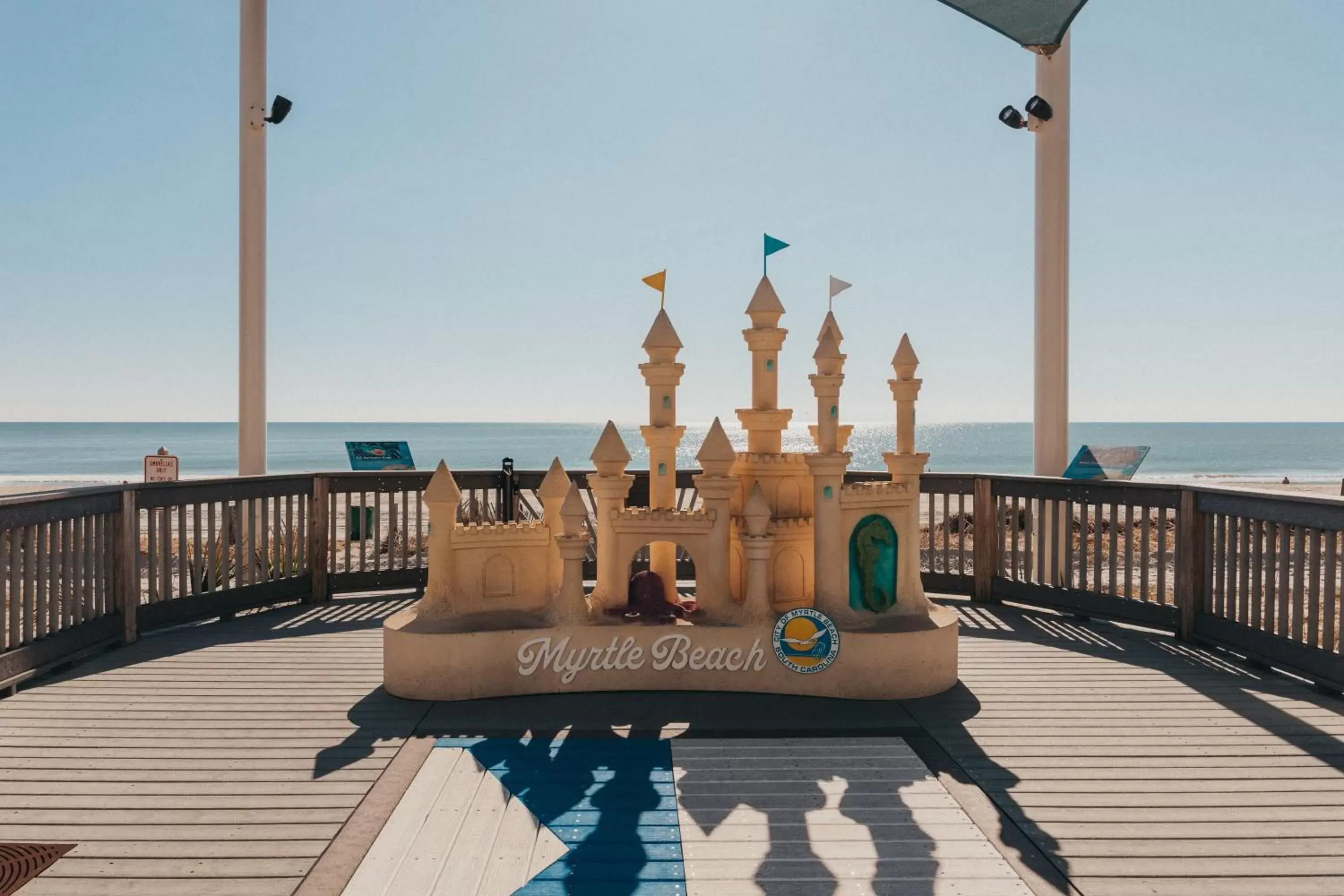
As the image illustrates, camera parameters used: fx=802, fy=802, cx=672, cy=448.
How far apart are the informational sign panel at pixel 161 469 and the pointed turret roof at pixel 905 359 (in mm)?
5822

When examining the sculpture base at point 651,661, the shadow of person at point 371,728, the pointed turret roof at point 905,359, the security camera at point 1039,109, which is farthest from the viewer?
the security camera at point 1039,109

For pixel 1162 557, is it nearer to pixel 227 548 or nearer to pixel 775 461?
pixel 775 461

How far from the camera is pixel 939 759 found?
12.8 feet

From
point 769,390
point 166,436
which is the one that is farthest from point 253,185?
point 166,436

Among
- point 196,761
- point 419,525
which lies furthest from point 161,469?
point 196,761

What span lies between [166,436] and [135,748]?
112 meters

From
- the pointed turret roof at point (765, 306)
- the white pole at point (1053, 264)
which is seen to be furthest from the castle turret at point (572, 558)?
the white pole at point (1053, 264)

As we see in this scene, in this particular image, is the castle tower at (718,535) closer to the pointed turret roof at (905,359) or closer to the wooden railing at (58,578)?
the pointed turret roof at (905,359)

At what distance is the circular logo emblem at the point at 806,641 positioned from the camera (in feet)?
15.8

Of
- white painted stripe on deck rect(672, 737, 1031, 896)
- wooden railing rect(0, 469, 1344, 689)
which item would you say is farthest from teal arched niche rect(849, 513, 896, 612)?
wooden railing rect(0, 469, 1344, 689)

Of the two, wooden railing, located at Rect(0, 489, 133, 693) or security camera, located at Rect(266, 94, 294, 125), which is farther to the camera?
security camera, located at Rect(266, 94, 294, 125)

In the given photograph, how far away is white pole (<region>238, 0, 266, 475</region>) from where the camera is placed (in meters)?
8.10

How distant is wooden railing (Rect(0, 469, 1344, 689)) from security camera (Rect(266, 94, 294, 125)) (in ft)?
12.0

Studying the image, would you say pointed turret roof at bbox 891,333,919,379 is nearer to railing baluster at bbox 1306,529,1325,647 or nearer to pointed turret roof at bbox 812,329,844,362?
pointed turret roof at bbox 812,329,844,362
